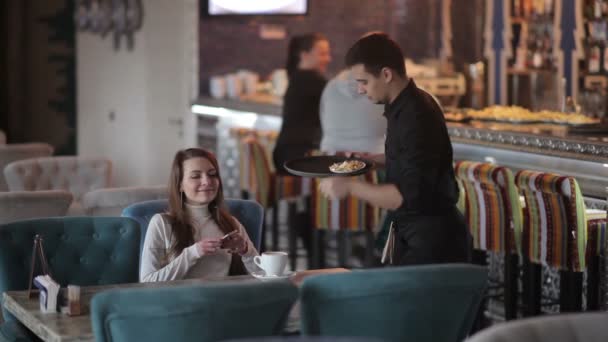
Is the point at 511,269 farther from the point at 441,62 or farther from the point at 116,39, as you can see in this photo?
the point at 116,39

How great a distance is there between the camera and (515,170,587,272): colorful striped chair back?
17.4ft

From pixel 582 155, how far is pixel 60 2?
676 cm

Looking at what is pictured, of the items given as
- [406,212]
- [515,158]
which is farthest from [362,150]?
[406,212]

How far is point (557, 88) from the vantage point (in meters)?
9.63

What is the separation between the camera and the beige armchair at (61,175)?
6.51 m

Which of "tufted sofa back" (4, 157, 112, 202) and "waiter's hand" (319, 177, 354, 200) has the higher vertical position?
"waiter's hand" (319, 177, 354, 200)

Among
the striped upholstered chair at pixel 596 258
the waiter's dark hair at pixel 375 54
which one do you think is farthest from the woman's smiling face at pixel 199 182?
the striped upholstered chair at pixel 596 258

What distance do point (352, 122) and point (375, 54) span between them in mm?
2687

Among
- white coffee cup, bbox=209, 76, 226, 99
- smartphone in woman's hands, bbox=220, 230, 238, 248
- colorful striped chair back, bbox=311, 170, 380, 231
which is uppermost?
white coffee cup, bbox=209, 76, 226, 99

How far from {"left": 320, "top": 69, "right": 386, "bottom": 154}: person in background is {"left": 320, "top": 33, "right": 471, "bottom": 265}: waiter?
244 cm

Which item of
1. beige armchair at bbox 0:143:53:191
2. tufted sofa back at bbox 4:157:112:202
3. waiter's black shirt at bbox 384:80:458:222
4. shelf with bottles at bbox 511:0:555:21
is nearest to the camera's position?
waiter's black shirt at bbox 384:80:458:222

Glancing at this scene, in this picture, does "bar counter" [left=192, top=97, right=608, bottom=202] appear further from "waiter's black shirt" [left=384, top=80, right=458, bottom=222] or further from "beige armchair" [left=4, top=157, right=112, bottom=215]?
"beige armchair" [left=4, top=157, right=112, bottom=215]

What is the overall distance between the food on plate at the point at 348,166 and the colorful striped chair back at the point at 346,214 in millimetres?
2333

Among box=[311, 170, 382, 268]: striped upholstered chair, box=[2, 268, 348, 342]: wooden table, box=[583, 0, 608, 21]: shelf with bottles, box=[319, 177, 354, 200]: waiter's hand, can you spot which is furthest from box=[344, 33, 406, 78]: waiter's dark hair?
box=[583, 0, 608, 21]: shelf with bottles
